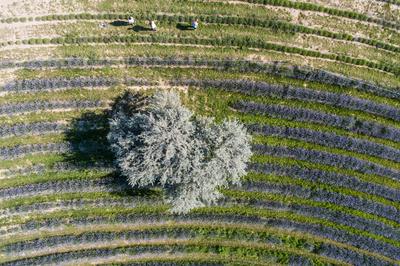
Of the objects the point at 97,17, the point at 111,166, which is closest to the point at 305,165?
the point at 111,166

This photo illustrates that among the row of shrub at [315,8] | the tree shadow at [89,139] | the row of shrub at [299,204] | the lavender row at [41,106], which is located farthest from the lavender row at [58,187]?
the row of shrub at [315,8]

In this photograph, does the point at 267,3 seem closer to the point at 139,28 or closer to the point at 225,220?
the point at 139,28

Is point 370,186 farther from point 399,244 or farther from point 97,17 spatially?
point 97,17

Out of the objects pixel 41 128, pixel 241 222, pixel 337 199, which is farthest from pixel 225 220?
pixel 41 128

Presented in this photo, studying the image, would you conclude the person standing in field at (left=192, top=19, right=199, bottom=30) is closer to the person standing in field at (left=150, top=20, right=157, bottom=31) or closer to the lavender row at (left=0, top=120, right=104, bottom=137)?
the person standing in field at (left=150, top=20, right=157, bottom=31)

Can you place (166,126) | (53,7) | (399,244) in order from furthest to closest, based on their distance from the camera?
(399,244) → (53,7) → (166,126)

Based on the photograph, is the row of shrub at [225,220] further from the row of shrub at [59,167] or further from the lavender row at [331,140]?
the lavender row at [331,140]
